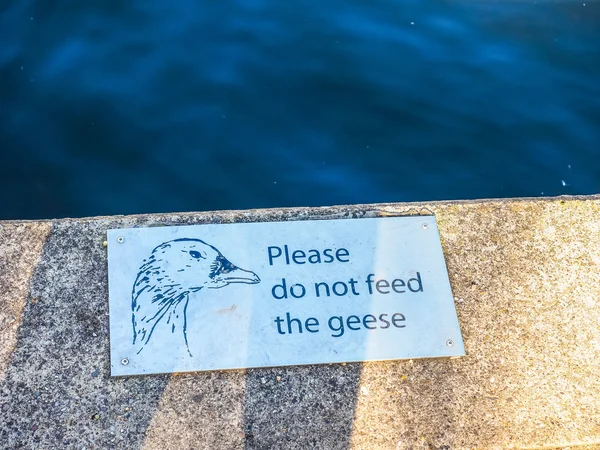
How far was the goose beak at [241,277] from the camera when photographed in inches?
97.9

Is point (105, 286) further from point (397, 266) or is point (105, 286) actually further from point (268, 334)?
point (397, 266)

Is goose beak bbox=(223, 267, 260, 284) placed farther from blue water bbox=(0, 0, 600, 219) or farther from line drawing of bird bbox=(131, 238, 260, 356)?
blue water bbox=(0, 0, 600, 219)

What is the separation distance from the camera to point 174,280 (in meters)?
2.46

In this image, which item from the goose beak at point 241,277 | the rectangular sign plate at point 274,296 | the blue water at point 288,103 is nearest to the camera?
the rectangular sign plate at point 274,296

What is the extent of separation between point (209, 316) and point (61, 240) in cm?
84

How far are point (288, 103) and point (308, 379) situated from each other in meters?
2.26

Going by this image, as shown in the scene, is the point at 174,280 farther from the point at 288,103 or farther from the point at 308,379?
the point at 288,103

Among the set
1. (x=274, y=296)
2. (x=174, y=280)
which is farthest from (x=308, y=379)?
(x=174, y=280)

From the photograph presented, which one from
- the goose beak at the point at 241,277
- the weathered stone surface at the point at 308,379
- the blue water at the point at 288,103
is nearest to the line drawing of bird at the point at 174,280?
the goose beak at the point at 241,277

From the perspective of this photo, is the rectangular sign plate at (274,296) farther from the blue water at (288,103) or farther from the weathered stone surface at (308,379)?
the blue water at (288,103)

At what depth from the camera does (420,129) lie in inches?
152

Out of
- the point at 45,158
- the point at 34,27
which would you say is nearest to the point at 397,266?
the point at 45,158

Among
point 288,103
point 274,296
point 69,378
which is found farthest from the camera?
point 288,103

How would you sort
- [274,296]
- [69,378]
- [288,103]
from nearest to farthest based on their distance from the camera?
1. [69,378]
2. [274,296]
3. [288,103]
